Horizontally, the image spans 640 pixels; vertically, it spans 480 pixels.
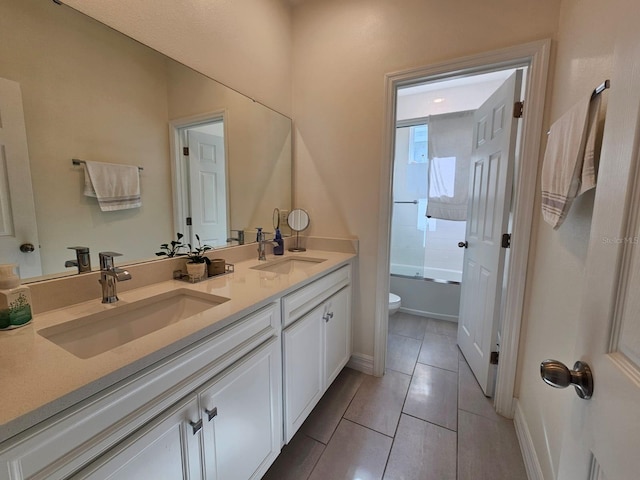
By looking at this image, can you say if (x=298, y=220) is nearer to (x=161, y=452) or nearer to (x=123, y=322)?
(x=123, y=322)

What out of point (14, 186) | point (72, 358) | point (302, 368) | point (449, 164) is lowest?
point (302, 368)

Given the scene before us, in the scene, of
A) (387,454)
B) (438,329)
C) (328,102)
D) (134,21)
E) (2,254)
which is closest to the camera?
(2,254)

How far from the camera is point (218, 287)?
1187 millimetres

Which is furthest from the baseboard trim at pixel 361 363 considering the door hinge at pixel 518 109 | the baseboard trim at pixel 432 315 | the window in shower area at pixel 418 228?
the door hinge at pixel 518 109

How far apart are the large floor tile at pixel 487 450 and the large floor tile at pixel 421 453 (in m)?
0.05

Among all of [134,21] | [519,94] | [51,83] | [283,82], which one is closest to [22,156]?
[51,83]

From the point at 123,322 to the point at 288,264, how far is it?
1041 millimetres

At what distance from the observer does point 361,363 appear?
80.7 inches

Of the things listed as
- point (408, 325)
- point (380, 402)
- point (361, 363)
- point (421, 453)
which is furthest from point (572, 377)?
point (408, 325)

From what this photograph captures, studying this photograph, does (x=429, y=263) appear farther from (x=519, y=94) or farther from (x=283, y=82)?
(x=283, y=82)

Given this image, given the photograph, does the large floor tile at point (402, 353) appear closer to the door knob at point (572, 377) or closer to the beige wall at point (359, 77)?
the beige wall at point (359, 77)

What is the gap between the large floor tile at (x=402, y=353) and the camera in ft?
6.87

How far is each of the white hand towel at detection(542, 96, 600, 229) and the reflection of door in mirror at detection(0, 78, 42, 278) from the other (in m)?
1.78

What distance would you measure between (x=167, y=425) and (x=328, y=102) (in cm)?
199
